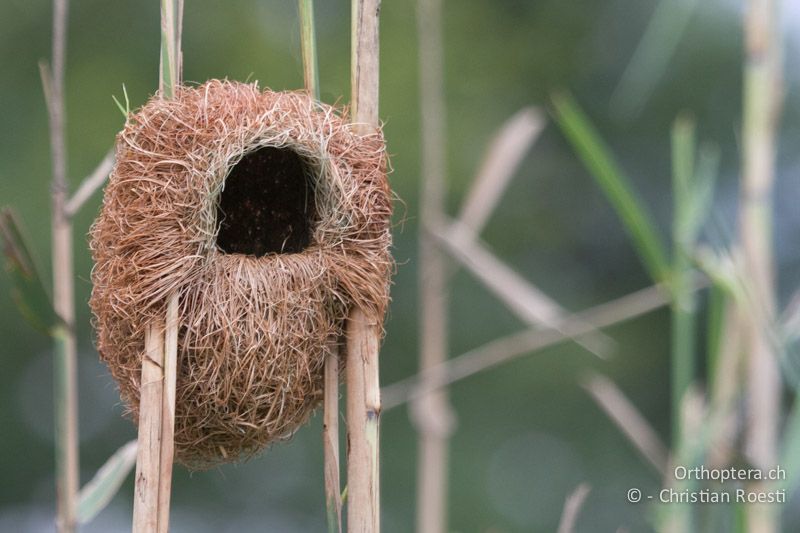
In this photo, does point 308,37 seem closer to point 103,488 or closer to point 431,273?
point 431,273

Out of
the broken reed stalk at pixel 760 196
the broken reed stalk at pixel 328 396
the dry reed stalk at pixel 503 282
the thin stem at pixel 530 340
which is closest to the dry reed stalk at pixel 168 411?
the broken reed stalk at pixel 328 396

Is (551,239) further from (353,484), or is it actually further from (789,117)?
(353,484)

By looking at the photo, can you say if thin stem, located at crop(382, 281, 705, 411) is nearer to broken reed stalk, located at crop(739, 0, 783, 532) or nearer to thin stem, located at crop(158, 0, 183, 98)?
broken reed stalk, located at crop(739, 0, 783, 532)

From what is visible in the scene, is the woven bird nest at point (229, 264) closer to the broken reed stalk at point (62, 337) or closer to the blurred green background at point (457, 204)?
the broken reed stalk at point (62, 337)

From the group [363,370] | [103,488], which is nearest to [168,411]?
[103,488]

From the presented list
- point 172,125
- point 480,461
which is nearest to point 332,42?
point 480,461

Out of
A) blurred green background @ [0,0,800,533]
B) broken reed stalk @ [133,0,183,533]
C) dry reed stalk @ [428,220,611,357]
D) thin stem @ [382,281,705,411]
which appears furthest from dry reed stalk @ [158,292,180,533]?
blurred green background @ [0,0,800,533]
